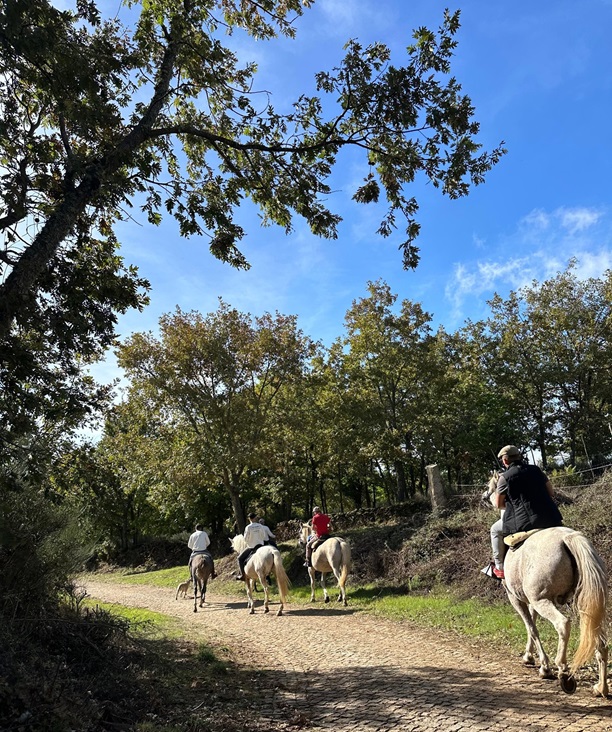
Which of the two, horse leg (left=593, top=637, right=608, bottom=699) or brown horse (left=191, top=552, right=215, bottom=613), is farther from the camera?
brown horse (left=191, top=552, right=215, bottom=613)

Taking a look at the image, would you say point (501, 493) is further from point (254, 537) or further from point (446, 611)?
point (254, 537)

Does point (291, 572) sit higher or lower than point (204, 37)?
lower

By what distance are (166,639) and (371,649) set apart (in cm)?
388

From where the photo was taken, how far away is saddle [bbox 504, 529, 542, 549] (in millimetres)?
5770

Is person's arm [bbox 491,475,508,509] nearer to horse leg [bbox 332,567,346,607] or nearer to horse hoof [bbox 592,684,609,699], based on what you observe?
horse hoof [bbox 592,684,609,699]

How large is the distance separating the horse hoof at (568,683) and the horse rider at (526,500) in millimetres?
1578

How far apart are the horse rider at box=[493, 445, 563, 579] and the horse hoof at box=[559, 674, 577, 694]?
1.58 m

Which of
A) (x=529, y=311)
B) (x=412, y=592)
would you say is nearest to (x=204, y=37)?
(x=412, y=592)

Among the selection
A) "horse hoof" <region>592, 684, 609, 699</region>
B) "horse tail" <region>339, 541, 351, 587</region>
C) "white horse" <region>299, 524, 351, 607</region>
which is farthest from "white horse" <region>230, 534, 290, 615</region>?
"horse hoof" <region>592, 684, 609, 699</region>

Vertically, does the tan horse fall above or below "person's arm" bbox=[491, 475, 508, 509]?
below

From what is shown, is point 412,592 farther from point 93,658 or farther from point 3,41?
point 3,41

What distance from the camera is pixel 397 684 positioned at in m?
5.64

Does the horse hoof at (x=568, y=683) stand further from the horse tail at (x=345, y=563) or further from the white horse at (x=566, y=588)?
the horse tail at (x=345, y=563)

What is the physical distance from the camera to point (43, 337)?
764 cm
